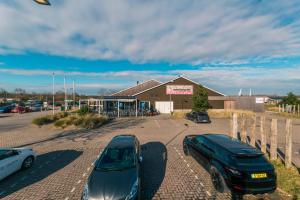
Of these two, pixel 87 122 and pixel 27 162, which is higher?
pixel 87 122

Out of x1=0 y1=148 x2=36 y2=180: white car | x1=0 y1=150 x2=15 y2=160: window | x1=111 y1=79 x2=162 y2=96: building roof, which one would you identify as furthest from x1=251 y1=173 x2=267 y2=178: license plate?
x1=111 y1=79 x2=162 y2=96: building roof

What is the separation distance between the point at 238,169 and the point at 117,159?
3.90 meters

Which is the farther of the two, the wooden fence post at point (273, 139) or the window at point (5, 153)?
the wooden fence post at point (273, 139)

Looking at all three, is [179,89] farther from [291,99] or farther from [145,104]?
[291,99]

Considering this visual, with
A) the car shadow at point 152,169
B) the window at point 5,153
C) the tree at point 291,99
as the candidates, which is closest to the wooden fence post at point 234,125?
the car shadow at point 152,169

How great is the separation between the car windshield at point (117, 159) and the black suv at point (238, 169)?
2.91 metres

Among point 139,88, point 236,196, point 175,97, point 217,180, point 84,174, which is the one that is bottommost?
point 236,196

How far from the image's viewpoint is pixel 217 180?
7316mm

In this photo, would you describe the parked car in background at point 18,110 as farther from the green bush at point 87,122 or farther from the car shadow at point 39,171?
the car shadow at point 39,171

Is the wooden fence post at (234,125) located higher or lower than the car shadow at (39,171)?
higher

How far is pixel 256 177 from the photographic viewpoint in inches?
253

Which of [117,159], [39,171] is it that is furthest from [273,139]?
[39,171]

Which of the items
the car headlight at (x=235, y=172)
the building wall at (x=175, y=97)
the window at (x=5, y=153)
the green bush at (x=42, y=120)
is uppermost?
the building wall at (x=175, y=97)

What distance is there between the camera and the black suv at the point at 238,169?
21.0 feet
